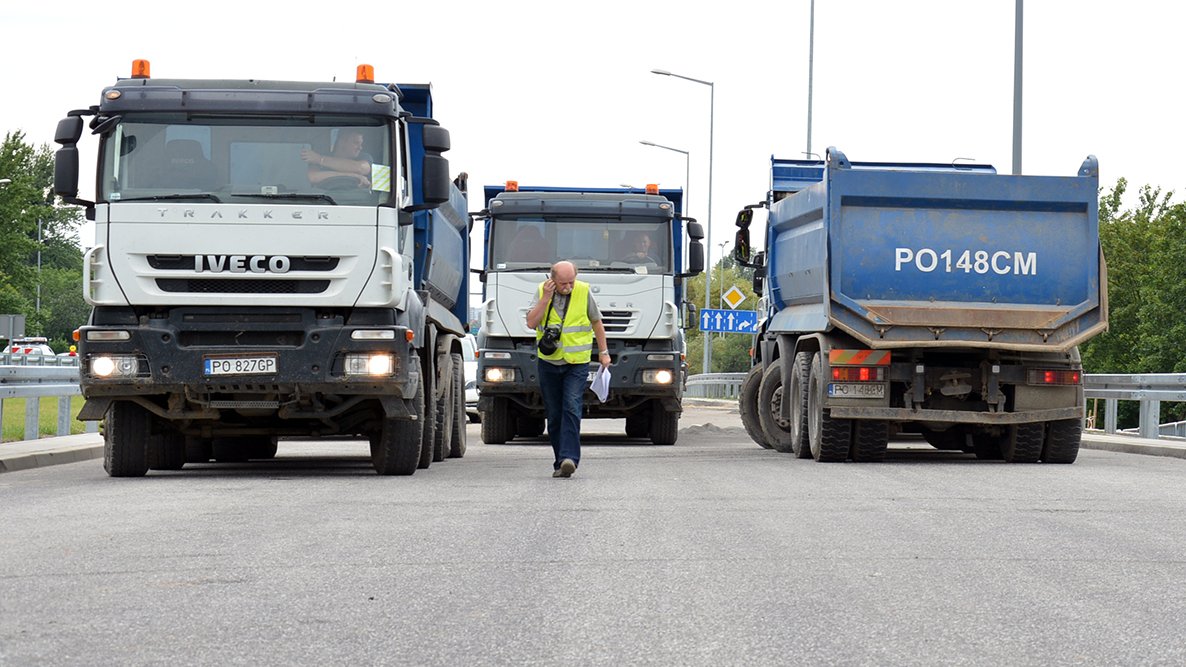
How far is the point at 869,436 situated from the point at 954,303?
4.63ft

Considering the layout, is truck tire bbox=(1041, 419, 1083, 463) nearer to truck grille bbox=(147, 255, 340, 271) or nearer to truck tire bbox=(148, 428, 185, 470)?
truck grille bbox=(147, 255, 340, 271)

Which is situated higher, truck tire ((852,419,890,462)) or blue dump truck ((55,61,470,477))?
blue dump truck ((55,61,470,477))

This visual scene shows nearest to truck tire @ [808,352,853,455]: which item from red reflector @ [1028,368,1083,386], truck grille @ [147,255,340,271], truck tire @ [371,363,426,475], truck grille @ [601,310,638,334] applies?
red reflector @ [1028,368,1083,386]

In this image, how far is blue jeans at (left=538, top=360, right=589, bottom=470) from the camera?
13.5 m

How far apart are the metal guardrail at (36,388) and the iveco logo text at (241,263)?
18.3 ft

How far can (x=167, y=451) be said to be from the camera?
14086 mm

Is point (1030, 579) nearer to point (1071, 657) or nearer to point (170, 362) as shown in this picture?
point (1071, 657)

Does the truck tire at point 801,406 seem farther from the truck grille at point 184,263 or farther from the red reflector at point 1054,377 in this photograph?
the truck grille at point 184,263

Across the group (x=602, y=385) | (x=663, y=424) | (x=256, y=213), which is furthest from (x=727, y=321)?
(x=256, y=213)

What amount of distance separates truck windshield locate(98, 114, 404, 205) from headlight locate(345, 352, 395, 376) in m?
1.10

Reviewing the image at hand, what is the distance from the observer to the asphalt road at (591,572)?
5.71m

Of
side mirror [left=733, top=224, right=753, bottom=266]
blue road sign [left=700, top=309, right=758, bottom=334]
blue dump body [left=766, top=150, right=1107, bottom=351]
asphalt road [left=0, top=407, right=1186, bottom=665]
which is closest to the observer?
asphalt road [left=0, top=407, right=1186, bottom=665]

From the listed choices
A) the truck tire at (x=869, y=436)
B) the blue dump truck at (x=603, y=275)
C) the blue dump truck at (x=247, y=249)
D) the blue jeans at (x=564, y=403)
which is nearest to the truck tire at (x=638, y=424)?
the blue dump truck at (x=603, y=275)

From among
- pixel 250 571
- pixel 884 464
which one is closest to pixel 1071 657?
pixel 250 571
